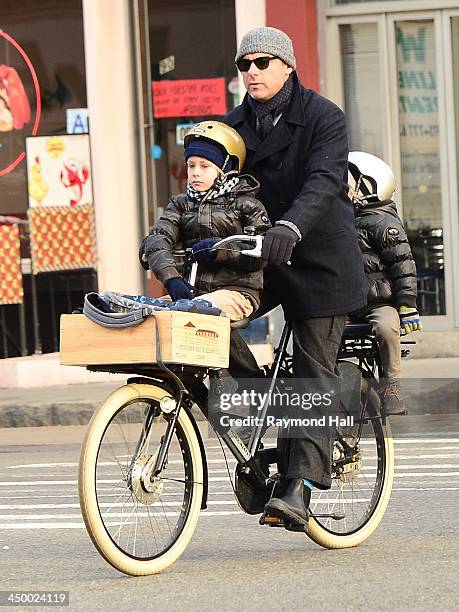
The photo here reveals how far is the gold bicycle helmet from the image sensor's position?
6.10 m

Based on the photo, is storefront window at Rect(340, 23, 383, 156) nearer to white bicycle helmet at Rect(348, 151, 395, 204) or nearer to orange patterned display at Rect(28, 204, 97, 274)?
orange patterned display at Rect(28, 204, 97, 274)

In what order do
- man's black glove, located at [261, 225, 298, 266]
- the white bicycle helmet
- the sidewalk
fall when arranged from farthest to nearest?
the sidewalk, the white bicycle helmet, man's black glove, located at [261, 225, 298, 266]

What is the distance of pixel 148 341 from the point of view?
5680 millimetres

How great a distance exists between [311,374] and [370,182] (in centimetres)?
228

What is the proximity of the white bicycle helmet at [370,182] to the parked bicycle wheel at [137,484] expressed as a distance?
259cm

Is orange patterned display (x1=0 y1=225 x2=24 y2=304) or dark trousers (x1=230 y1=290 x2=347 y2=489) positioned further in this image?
orange patterned display (x1=0 y1=225 x2=24 y2=304)

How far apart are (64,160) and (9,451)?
467 cm

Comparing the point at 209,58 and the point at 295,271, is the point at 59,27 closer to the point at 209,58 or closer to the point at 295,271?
the point at 209,58

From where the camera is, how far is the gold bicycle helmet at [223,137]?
6.10m

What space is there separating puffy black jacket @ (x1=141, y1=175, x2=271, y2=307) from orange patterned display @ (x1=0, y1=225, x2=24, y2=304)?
30.7 feet

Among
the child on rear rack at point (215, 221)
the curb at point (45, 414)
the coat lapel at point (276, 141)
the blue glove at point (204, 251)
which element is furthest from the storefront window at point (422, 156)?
the blue glove at point (204, 251)

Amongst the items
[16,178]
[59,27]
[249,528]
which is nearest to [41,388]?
[16,178]

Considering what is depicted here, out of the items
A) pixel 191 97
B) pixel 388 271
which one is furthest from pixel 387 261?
pixel 191 97

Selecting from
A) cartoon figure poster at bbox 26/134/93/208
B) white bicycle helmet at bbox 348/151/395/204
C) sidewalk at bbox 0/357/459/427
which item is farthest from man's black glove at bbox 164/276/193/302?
cartoon figure poster at bbox 26/134/93/208
